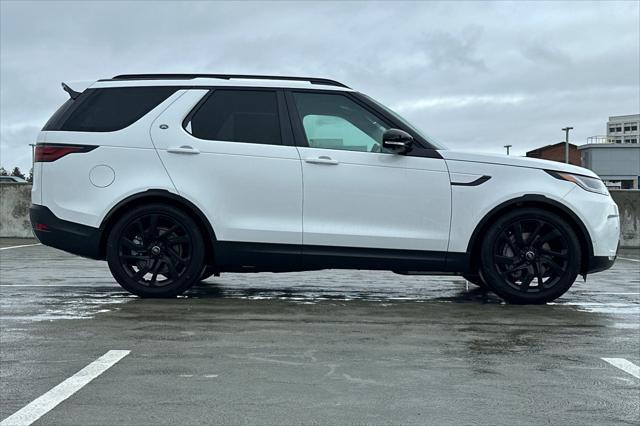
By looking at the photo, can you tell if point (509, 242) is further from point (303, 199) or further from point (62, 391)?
point (62, 391)

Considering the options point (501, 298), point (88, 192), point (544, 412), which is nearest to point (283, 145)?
point (88, 192)

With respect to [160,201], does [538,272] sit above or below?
below

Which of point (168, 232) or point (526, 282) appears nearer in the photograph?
point (526, 282)

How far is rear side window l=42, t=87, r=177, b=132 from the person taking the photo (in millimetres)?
7133

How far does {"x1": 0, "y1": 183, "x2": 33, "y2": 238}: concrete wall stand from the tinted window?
12.9m

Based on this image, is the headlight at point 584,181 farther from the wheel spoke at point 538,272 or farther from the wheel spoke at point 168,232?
the wheel spoke at point 168,232

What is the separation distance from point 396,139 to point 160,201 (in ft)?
7.03

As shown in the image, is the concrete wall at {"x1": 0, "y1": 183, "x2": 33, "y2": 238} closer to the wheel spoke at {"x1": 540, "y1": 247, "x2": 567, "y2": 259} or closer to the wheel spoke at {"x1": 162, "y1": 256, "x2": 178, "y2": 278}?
the wheel spoke at {"x1": 162, "y1": 256, "x2": 178, "y2": 278}

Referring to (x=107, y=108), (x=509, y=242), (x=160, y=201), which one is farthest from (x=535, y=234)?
(x=107, y=108)

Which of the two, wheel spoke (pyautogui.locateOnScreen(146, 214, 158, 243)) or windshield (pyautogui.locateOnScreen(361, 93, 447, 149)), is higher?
windshield (pyautogui.locateOnScreen(361, 93, 447, 149))

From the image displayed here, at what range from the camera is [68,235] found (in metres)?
7.03

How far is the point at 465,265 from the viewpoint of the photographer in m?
6.91

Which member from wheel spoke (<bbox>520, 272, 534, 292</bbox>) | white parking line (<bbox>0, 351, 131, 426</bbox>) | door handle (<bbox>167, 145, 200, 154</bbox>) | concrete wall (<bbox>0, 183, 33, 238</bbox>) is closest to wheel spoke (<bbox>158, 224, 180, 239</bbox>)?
door handle (<bbox>167, 145, 200, 154</bbox>)

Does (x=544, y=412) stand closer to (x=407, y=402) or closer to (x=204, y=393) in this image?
(x=407, y=402)
